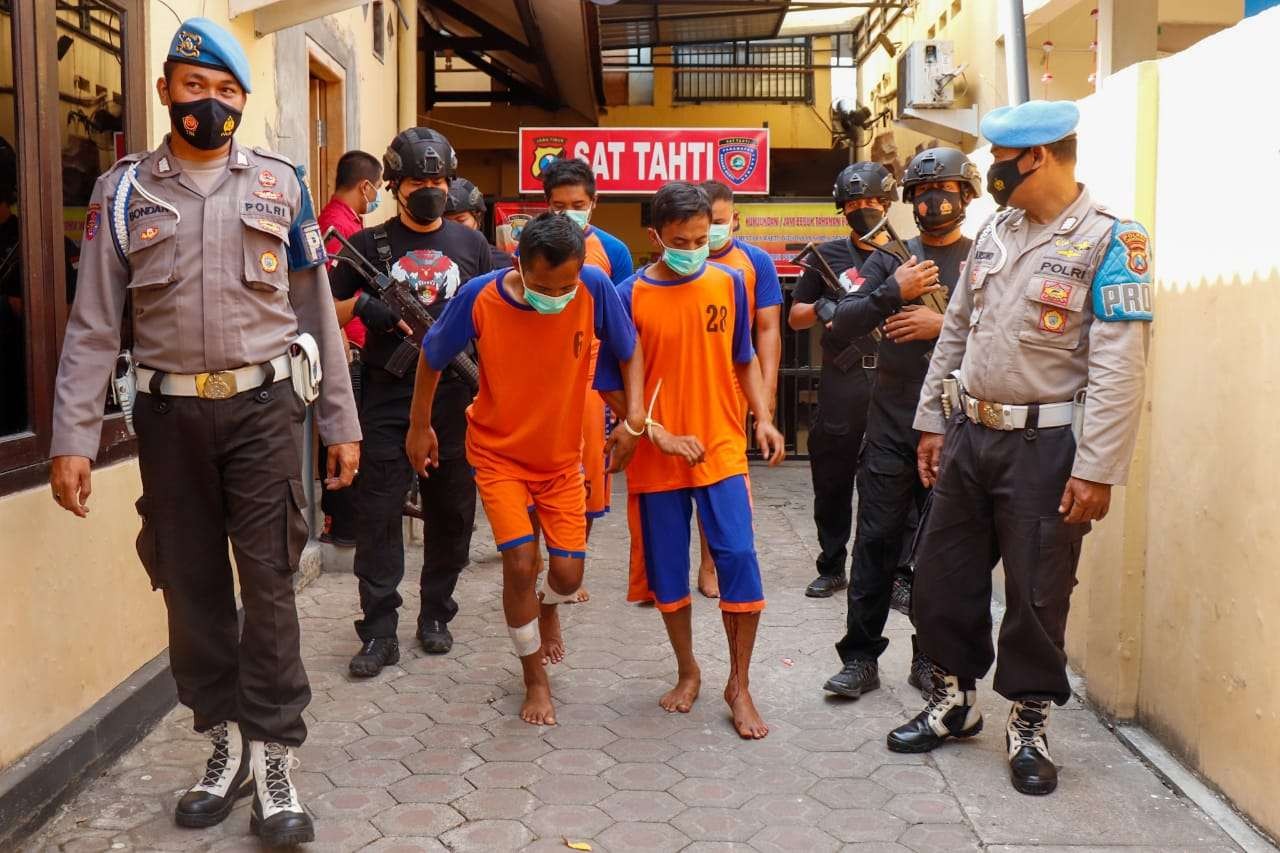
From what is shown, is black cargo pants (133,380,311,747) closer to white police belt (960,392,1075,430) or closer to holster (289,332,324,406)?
holster (289,332,324,406)

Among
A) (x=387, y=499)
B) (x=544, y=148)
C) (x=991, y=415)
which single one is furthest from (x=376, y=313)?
(x=544, y=148)

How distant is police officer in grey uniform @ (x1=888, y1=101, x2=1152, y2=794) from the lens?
375cm

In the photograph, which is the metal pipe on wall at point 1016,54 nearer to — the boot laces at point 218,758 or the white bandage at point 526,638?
the white bandage at point 526,638

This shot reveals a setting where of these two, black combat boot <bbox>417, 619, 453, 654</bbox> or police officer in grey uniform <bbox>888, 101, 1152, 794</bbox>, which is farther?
black combat boot <bbox>417, 619, 453, 654</bbox>

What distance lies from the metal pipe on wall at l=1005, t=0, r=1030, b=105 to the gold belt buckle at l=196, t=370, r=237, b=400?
4653 millimetres

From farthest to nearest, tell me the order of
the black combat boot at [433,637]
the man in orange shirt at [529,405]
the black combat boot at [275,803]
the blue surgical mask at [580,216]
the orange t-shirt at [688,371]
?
the blue surgical mask at [580,216] < the black combat boot at [433,637] < the orange t-shirt at [688,371] < the man in orange shirt at [529,405] < the black combat boot at [275,803]

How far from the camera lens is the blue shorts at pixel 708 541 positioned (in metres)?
4.47

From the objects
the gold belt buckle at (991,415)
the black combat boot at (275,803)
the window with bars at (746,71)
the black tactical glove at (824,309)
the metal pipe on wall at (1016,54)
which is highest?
the window with bars at (746,71)

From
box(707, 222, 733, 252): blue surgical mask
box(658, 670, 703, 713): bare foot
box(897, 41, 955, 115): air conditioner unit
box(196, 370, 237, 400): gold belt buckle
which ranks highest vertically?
box(897, 41, 955, 115): air conditioner unit

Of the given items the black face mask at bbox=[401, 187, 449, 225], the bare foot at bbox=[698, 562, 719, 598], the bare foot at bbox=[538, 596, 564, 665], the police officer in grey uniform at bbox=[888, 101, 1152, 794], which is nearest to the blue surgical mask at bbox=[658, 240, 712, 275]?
the police officer in grey uniform at bbox=[888, 101, 1152, 794]

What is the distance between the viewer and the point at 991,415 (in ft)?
13.2

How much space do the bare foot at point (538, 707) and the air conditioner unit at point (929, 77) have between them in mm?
8141

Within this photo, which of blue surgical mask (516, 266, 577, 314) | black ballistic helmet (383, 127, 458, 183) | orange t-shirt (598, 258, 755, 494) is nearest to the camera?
blue surgical mask (516, 266, 577, 314)

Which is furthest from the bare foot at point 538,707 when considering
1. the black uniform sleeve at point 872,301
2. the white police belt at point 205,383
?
the black uniform sleeve at point 872,301
